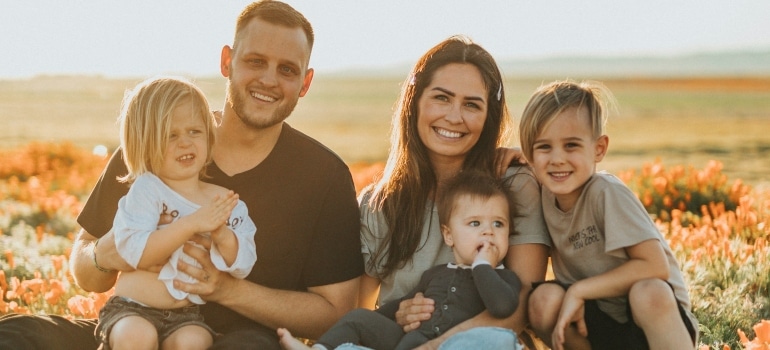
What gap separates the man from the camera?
17.8 feet

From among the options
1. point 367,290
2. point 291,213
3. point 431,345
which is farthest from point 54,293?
point 431,345

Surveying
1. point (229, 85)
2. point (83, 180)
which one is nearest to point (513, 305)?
point (229, 85)

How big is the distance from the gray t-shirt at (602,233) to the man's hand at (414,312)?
810mm

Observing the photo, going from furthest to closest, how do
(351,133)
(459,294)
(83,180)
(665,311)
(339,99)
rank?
(339,99) → (351,133) → (83,180) → (459,294) → (665,311)

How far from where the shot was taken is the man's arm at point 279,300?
5.01 m

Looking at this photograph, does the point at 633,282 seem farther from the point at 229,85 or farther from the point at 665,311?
the point at 229,85

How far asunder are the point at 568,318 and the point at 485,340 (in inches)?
18.9

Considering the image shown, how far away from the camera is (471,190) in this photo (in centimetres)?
525

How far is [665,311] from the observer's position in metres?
4.73

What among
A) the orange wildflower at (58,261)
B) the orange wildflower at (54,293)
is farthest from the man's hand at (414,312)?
the orange wildflower at (58,261)

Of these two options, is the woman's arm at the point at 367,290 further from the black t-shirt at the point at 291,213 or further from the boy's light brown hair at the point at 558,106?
the boy's light brown hair at the point at 558,106

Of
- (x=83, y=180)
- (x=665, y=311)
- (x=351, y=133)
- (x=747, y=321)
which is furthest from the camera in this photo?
(x=351, y=133)

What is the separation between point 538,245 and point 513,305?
54cm

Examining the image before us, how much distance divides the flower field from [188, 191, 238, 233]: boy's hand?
1.32m
